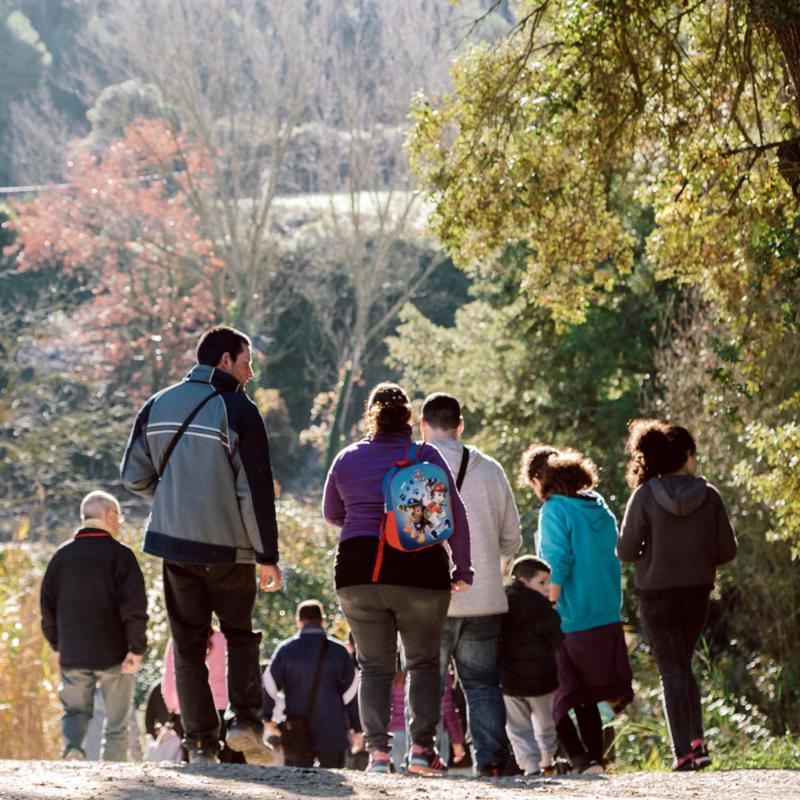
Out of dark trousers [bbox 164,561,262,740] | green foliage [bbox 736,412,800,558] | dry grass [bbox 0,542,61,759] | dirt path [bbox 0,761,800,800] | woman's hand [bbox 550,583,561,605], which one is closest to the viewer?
dirt path [bbox 0,761,800,800]

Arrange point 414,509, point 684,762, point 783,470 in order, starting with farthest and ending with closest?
point 783,470 → point 684,762 → point 414,509

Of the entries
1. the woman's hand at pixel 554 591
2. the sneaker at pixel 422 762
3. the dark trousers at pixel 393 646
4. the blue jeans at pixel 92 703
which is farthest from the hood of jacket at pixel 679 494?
the blue jeans at pixel 92 703

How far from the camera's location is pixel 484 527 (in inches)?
323

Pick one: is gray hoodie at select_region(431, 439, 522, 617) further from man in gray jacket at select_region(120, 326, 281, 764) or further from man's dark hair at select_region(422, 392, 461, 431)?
man in gray jacket at select_region(120, 326, 281, 764)

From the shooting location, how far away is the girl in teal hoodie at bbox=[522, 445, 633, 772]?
828cm

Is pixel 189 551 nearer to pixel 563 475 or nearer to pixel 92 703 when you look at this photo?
pixel 563 475

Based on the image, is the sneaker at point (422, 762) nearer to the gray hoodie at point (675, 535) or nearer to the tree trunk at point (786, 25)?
the gray hoodie at point (675, 535)

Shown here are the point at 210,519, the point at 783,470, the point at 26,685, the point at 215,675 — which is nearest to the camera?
the point at 210,519

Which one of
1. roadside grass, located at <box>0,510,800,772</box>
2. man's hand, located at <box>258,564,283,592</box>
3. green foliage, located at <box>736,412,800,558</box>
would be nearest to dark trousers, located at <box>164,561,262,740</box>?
man's hand, located at <box>258,564,283,592</box>

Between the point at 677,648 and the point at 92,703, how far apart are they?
11.7 ft

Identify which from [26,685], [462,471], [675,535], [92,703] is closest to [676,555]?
[675,535]

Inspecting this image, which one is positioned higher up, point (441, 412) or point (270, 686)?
point (441, 412)

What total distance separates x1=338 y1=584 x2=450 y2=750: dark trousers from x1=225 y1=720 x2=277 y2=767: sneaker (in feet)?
1.70

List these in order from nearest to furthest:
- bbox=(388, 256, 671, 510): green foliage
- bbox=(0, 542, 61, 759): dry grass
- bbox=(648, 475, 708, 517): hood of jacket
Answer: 1. bbox=(648, 475, 708, 517): hood of jacket
2. bbox=(0, 542, 61, 759): dry grass
3. bbox=(388, 256, 671, 510): green foliage
